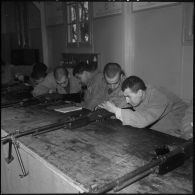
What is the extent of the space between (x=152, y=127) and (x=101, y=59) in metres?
2.19

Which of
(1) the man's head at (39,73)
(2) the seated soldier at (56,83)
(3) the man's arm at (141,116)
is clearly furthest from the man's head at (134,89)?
(1) the man's head at (39,73)

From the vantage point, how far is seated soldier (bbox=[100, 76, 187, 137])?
5.78 feet

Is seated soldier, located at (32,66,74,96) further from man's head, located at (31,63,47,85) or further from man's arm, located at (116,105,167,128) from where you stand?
man's arm, located at (116,105,167,128)

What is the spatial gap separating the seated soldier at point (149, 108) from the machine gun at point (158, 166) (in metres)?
0.51

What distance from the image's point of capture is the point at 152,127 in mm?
1975

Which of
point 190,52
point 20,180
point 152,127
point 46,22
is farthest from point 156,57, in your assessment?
point 46,22

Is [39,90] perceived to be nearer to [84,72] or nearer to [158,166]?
[84,72]

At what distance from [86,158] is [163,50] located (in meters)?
2.04

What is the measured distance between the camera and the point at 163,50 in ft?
9.77

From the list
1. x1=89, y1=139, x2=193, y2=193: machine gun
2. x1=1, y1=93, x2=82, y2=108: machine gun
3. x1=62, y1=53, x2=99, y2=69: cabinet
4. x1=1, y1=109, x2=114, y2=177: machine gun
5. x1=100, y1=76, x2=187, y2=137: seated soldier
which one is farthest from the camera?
x1=62, y1=53, x2=99, y2=69: cabinet

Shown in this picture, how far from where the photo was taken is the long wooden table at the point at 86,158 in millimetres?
1104

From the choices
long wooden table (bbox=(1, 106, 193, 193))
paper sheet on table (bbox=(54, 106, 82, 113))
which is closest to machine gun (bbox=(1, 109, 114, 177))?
long wooden table (bbox=(1, 106, 193, 193))

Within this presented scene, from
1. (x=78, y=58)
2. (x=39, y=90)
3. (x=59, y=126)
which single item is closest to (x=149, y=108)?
(x=59, y=126)

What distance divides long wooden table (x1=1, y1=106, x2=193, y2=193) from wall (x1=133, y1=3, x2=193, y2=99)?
4.03 feet
